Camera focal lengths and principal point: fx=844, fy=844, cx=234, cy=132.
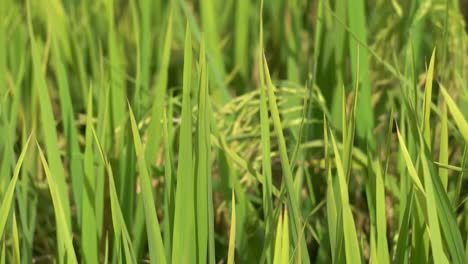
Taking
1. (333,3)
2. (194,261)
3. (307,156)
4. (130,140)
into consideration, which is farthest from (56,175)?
(333,3)

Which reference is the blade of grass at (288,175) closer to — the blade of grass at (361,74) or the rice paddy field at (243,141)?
the rice paddy field at (243,141)

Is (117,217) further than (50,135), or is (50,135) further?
(50,135)

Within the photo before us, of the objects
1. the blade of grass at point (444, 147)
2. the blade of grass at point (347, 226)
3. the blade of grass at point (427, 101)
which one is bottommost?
the blade of grass at point (347, 226)

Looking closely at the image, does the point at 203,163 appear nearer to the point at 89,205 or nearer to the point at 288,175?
the point at 288,175

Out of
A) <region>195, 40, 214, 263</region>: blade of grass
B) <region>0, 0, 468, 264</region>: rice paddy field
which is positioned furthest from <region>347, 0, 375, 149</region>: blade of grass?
<region>195, 40, 214, 263</region>: blade of grass

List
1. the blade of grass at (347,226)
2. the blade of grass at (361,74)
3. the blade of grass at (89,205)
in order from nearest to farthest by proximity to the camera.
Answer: the blade of grass at (347,226) < the blade of grass at (89,205) < the blade of grass at (361,74)

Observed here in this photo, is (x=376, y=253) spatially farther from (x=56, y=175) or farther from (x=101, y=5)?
(x=101, y=5)

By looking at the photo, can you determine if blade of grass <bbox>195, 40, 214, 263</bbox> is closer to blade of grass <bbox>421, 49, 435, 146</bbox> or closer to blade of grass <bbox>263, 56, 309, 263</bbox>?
blade of grass <bbox>263, 56, 309, 263</bbox>

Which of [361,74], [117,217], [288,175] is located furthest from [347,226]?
[361,74]

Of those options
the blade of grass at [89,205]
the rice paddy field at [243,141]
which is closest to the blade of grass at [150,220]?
the rice paddy field at [243,141]
